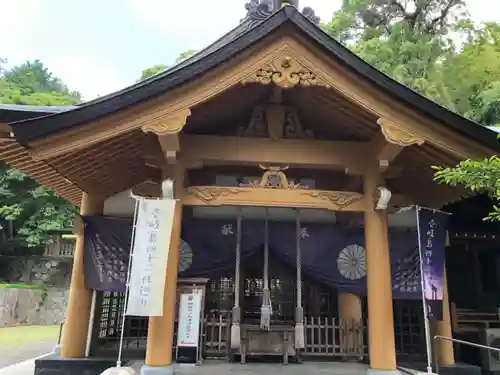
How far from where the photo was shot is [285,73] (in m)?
5.10

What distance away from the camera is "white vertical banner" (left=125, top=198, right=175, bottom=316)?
17.1 feet

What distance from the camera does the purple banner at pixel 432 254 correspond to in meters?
6.06

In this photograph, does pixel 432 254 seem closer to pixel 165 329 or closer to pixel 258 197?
pixel 258 197

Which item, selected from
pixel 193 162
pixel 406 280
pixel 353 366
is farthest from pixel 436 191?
pixel 193 162

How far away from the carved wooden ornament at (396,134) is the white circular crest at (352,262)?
231 cm

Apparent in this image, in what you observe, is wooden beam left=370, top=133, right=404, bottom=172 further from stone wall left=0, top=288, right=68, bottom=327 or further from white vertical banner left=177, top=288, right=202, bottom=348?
stone wall left=0, top=288, right=68, bottom=327

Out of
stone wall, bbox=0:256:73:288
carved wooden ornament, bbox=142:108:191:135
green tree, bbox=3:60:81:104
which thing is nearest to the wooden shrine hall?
carved wooden ornament, bbox=142:108:191:135

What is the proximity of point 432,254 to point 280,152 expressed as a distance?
8.72ft

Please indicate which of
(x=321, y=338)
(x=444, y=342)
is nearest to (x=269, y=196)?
(x=321, y=338)

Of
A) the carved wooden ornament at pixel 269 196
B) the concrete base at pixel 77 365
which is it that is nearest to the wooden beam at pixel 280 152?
the carved wooden ornament at pixel 269 196

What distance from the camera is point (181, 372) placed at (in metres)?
6.10

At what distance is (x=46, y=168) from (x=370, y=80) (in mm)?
5229

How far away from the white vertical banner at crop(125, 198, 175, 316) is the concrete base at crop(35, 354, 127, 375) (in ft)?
7.64

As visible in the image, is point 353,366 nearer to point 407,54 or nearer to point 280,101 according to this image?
point 280,101
